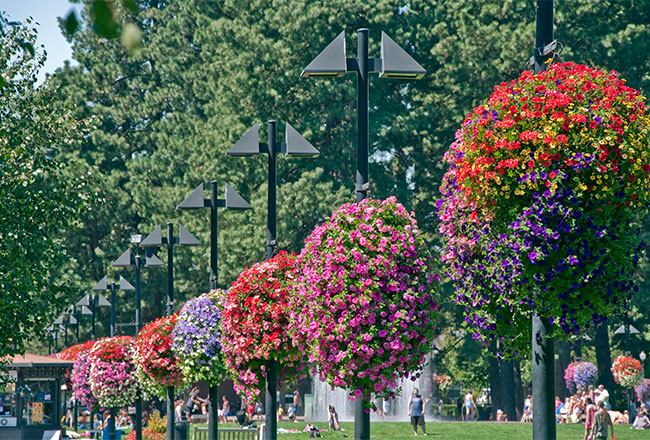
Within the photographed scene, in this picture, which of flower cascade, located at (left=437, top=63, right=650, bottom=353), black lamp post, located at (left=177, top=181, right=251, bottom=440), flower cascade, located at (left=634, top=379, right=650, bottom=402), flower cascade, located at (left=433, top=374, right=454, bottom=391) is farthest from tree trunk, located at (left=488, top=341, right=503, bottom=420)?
flower cascade, located at (left=437, top=63, right=650, bottom=353)

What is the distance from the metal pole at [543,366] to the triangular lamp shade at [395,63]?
3593 millimetres

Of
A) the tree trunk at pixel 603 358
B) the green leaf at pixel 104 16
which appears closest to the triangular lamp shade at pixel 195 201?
the green leaf at pixel 104 16

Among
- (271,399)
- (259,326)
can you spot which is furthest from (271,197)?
(271,399)

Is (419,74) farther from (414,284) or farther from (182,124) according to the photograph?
(182,124)

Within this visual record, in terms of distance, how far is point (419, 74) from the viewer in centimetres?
1338

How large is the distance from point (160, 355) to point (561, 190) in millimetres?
16314

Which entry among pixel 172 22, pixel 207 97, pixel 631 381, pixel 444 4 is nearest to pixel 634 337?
pixel 631 381

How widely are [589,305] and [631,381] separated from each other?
1517 inches

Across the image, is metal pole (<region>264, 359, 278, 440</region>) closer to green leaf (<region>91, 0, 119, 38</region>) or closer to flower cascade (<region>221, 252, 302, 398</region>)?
flower cascade (<region>221, 252, 302, 398</region>)

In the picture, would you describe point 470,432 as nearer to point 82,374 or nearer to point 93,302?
point 82,374

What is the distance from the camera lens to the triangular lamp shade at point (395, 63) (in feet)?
43.3

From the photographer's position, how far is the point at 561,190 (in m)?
9.35

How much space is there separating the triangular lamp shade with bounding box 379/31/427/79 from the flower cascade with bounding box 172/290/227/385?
7992 mm

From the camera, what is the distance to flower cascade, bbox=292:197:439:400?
11.5 metres
